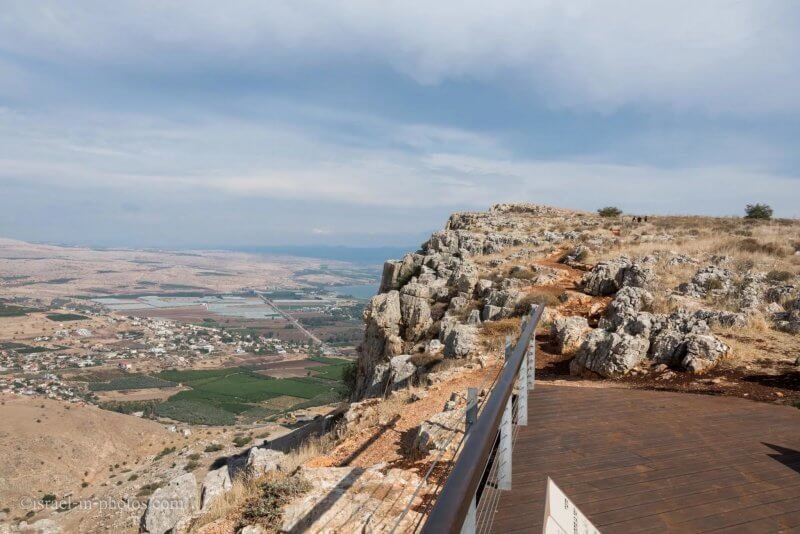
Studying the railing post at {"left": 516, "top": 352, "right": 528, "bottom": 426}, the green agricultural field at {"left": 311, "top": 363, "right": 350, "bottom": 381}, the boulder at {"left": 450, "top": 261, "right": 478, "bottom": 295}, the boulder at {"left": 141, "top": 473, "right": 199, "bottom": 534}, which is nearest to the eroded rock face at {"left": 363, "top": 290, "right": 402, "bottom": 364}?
the boulder at {"left": 450, "top": 261, "right": 478, "bottom": 295}

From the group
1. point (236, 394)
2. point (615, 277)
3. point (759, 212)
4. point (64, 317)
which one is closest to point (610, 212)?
point (759, 212)

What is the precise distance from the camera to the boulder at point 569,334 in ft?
47.3

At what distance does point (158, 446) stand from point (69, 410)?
10.7m

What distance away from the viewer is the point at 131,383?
71188 millimetres

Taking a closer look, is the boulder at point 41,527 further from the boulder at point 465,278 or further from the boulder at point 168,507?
the boulder at point 465,278

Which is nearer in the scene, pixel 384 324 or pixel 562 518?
pixel 562 518

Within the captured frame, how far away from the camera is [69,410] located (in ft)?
138

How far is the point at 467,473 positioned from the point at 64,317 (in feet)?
464

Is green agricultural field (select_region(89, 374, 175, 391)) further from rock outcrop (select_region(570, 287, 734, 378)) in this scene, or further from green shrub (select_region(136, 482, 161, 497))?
rock outcrop (select_region(570, 287, 734, 378))

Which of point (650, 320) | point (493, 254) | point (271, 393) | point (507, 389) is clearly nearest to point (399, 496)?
point (507, 389)

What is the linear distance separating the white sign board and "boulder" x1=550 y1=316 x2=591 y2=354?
11.3m

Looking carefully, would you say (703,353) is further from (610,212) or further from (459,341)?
(610,212)

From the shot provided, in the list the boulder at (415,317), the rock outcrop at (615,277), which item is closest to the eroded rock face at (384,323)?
the boulder at (415,317)

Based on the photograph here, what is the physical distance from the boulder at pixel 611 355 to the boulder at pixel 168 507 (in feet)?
35.0
